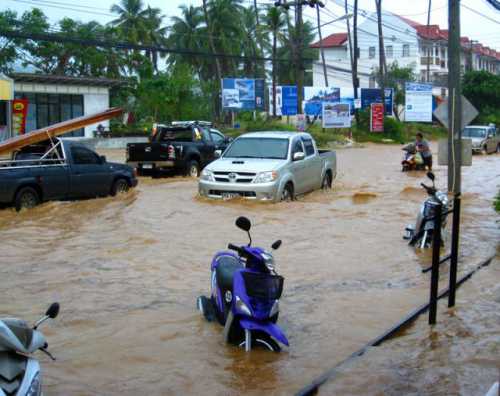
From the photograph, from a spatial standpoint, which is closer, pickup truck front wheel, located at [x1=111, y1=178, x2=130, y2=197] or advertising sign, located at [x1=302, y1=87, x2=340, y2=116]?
pickup truck front wheel, located at [x1=111, y1=178, x2=130, y2=197]

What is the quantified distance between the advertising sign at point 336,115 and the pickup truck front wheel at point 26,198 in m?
35.8

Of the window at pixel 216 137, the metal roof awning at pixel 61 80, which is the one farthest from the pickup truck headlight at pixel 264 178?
the metal roof awning at pixel 61 80

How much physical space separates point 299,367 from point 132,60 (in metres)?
54.9

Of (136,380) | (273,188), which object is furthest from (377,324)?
(273,188)

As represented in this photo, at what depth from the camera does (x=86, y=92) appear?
4719 cm

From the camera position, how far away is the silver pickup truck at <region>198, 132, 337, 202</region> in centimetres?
1698

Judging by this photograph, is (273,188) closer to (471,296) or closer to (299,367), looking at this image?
(471,296)

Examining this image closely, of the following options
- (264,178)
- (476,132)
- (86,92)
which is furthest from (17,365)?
(86,92)

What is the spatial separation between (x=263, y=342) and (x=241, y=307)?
0.56 metres

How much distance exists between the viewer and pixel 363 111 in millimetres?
56531

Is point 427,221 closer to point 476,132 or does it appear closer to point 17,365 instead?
point 17,365

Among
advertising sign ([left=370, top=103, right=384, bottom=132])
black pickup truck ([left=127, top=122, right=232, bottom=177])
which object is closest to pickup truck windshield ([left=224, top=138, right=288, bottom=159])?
black pickup truck ([left=127, top=122, right=232, bottom=177])

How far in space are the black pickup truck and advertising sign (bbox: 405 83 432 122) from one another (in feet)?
116

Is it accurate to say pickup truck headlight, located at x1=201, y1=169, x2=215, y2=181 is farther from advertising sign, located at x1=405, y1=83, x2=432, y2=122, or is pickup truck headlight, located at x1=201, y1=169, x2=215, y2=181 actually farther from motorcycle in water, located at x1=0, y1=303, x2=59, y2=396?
advertising sign, located at x1=405, y1=83, x2=432, y2=122
